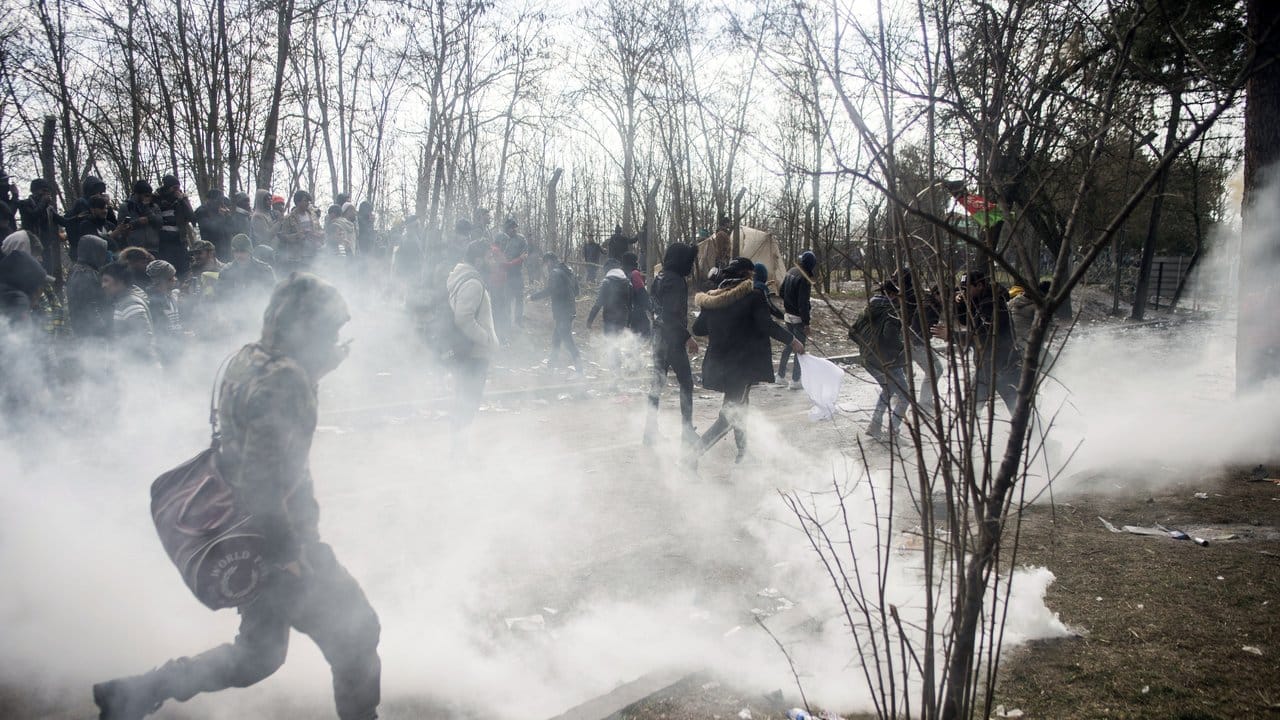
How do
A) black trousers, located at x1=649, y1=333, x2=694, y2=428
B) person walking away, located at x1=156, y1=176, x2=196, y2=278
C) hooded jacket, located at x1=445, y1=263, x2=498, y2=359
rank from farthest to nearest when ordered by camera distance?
1. person walking away, located at x1=156, y1=176, x2=196, y2=278
2. black trousers, located at x1=649, y1=333, x2=694, y2=428
3. hooded jacket, located at x1=445, y1=263, x2=498, y2=359

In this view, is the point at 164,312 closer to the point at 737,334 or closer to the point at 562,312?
the point at 562,312

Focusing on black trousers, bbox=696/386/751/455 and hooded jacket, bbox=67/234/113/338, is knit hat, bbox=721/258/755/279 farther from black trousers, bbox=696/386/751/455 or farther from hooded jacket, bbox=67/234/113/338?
hooded jacket, bbox=67/234/113/338

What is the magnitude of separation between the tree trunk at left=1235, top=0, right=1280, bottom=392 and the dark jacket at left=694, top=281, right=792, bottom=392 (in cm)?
506

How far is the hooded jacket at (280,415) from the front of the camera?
2.28m

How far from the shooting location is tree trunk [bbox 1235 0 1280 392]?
7.20 m

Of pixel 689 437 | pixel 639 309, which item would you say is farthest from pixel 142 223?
pixel 689 437

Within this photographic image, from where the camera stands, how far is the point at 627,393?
1033cm

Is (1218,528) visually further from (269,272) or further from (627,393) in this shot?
(269,272)

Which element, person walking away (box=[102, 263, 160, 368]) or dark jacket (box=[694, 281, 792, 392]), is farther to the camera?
person walking away (box=[102, 263, 160, 368])

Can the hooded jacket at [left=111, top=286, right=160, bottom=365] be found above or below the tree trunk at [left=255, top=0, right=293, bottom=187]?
below

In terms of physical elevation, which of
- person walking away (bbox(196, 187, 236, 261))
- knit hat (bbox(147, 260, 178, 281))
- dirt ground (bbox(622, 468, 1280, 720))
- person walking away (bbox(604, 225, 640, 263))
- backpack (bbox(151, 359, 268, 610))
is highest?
person walking away (bbox(196, 187, 236, 261))

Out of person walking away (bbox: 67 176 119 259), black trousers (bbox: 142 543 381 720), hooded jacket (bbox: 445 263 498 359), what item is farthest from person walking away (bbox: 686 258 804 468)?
person walking away (bbox: 67 176 119 259)

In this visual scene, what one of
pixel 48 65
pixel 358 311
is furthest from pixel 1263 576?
pixel 48 65

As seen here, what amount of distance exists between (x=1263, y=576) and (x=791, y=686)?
9.26 feet
